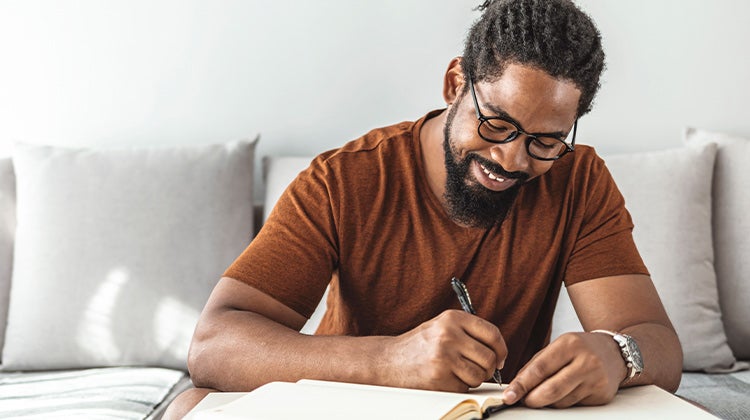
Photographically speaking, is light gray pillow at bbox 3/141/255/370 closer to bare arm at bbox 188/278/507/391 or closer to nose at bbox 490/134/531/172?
bare arm at bbox 188/278/507/391

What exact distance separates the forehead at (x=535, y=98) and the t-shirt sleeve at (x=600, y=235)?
0.25 m

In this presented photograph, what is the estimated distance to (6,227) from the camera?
7.27 feet

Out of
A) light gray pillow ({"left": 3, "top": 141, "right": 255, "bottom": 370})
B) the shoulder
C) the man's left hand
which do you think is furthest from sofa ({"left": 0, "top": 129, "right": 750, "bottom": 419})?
the man's left hand

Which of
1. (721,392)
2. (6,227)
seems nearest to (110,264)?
(6,227)

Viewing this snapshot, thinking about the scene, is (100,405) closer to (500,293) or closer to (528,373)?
(500,293)

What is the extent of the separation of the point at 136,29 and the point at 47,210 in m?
0.63

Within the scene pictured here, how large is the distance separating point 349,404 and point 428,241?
2.02 feet

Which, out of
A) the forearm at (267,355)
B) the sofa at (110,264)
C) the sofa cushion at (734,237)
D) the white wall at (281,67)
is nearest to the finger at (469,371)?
the forearm at (267,355)

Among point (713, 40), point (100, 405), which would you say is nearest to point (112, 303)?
point (100, 405)

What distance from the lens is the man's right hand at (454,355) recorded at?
1.00 metres

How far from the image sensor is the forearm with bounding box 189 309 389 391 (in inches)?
43.1

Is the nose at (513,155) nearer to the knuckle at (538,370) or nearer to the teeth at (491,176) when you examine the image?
the teeth at (491,176)

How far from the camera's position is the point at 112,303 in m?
2.10

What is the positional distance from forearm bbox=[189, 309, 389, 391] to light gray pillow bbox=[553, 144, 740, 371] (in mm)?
1072
